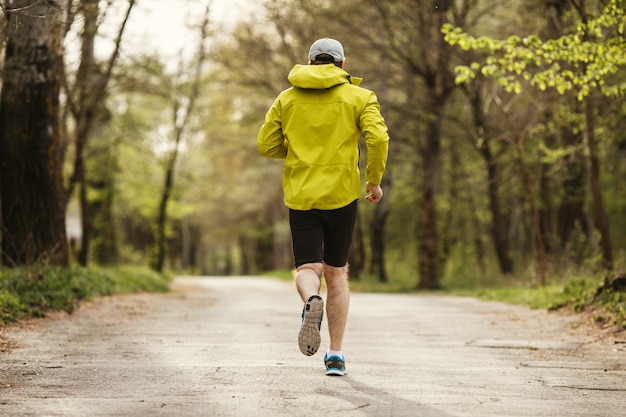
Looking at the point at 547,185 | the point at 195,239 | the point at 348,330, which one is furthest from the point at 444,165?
the point at 195,239

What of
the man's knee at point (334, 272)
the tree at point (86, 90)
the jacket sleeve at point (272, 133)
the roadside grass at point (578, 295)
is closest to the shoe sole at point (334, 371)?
the man's knee at point (334, 272)

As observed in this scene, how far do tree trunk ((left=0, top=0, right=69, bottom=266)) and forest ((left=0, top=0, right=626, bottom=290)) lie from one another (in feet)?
0.07

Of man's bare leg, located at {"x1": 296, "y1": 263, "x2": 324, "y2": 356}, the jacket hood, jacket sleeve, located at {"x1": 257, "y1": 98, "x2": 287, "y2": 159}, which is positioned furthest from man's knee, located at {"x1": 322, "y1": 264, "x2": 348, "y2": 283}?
the jacket hood

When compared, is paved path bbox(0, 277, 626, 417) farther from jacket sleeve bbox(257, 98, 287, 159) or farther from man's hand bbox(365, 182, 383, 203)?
jacket sleeve bbox(257, 98, 287, 159)

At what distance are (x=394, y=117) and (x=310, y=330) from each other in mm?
18076

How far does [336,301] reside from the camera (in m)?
5.34

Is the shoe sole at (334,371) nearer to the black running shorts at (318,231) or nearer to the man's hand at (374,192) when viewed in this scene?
the black running shorts at (318,231)

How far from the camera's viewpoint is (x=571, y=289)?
11.2 meters

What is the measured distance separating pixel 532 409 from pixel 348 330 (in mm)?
4047

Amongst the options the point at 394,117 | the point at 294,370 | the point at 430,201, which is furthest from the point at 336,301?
the point at 394,117

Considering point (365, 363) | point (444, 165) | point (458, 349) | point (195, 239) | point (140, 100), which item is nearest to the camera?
point (365, 363)

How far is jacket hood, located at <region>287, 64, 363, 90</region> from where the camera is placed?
5.16 metres

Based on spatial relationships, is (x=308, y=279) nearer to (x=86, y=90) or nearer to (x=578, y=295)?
(x=578, y=295)

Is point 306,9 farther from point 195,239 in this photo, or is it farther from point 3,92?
point 195,239
